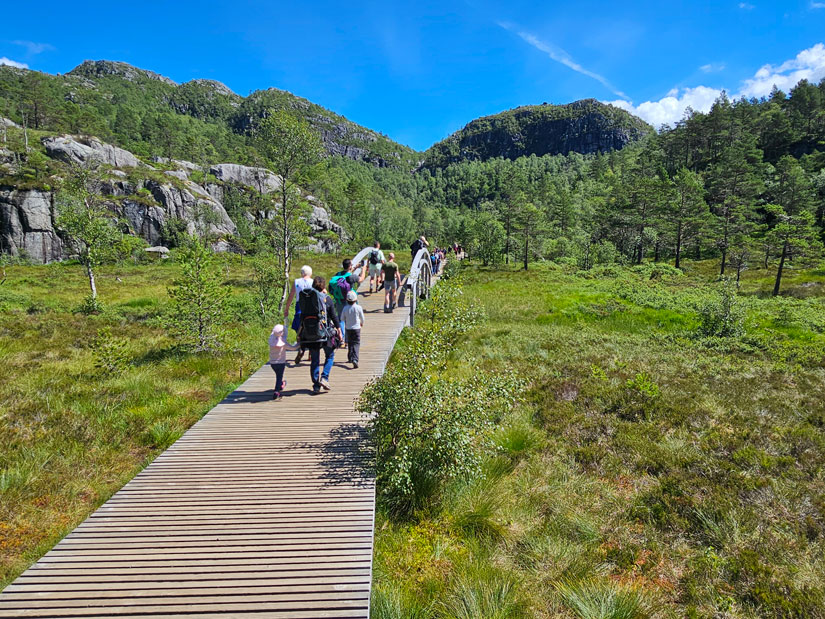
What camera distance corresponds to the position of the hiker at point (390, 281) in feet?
43.5

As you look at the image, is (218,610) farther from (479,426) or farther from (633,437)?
(633,437)

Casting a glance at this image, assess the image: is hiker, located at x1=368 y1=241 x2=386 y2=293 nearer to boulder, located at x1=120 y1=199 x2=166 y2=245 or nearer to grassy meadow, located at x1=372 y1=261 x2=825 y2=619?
grassy meadow, located at x1=372 y1=261 x2=825 y2=619

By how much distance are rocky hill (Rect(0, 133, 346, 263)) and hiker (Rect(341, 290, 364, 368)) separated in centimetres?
2288

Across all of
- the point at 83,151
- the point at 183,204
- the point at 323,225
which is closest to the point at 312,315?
the point at 183,204

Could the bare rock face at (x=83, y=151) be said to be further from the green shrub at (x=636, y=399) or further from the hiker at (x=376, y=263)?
the green shrub at (x=636, y=399)

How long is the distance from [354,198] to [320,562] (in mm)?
73540

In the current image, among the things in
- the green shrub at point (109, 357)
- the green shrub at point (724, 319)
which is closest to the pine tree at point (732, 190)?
the green shrub at point (724, 319)

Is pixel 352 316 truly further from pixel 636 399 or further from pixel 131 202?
pixel 131 202

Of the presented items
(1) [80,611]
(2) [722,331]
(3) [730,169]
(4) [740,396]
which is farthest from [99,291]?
(3) [730,169]

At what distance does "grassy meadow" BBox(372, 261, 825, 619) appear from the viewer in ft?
13.5

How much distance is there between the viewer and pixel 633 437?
8141 millimetres

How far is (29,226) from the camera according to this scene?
45.8 metres

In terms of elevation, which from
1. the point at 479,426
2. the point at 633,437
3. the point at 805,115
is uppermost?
the point at 805,115

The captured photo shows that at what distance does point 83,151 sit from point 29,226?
97.0 ft
